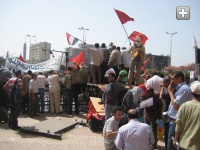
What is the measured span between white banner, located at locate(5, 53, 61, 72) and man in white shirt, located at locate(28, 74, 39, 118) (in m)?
4.32

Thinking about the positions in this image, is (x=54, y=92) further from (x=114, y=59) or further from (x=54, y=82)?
(x=114, y=59)

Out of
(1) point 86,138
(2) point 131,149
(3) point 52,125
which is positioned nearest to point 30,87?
(3) point 52,125

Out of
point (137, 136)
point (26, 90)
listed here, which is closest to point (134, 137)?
point (137, 136)

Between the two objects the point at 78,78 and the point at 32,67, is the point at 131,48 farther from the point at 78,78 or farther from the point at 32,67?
the point at 32,67

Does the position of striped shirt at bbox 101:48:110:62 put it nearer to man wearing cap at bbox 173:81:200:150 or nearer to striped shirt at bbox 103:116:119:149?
Answer: striped shirt at bbox 103:116:119:149

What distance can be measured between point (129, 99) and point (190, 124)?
3.00 metres

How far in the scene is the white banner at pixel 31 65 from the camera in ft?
51.2

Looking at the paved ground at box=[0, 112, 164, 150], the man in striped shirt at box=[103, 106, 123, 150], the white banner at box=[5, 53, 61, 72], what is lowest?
the paved ground at box=[0, 112, 164, 150]

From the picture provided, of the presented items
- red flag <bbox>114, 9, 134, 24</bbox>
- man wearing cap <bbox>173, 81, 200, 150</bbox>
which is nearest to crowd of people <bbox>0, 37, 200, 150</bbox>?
man wearing cap <bbox>173, 81, 200, 150</bbox>

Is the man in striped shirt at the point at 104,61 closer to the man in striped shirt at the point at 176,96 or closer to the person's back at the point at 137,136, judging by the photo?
the man in striped shirt at the point at 176,96

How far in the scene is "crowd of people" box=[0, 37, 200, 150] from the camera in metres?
4.09

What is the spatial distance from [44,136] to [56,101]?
4.29 metres

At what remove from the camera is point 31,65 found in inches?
635

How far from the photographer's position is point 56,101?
12.5 metres
